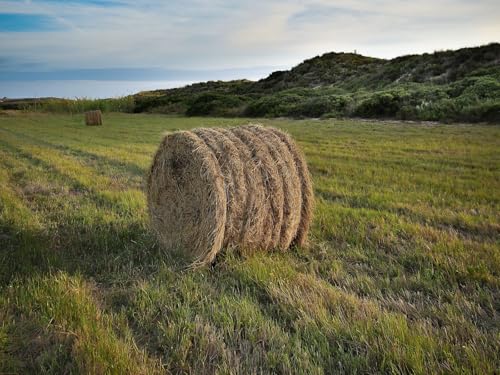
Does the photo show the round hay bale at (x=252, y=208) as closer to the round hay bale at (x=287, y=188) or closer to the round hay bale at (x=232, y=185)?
the round hay bale at (x=232, y=185)

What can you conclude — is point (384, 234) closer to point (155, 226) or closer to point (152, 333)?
point (155, 226)

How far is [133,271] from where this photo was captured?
4.62m

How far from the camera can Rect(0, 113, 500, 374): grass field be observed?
304cm

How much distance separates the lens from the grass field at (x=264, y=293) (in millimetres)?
3037

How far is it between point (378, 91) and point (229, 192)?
31.0 meters

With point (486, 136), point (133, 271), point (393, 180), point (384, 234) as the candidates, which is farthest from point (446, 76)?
point (133, 271)

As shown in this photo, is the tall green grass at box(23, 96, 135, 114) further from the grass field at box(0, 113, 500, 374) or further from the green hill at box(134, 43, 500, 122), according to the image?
the grass field at box(0, 113, 500, 374)

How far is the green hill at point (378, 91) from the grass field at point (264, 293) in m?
17.8

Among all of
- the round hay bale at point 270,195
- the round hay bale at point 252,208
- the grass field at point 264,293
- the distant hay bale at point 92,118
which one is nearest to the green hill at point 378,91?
the distant hay bale at point 92,118

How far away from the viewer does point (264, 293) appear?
13.5ft

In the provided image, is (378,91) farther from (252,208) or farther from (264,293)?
(264,293)

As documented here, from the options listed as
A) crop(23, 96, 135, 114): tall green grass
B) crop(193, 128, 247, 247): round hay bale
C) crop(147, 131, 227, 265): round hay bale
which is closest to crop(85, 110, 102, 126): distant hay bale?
crop(23, 96, 135, 114): tall green grass

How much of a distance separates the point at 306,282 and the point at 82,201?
4.98 metres

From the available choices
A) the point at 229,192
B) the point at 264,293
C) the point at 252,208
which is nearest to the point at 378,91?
the point at 252,208
